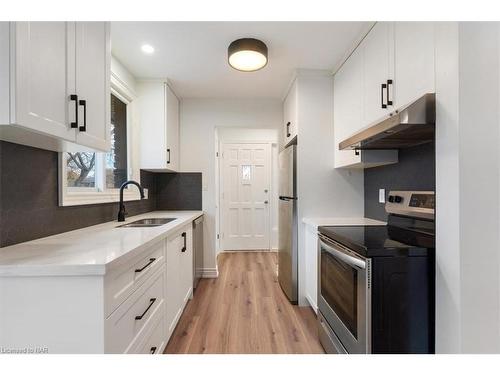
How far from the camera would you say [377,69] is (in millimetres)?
1697

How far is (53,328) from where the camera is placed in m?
0.87

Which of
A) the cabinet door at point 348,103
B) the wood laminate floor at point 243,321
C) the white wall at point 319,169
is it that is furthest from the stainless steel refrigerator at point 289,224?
the cabinet door at point 348,103

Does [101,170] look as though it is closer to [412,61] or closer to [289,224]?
[289,224]

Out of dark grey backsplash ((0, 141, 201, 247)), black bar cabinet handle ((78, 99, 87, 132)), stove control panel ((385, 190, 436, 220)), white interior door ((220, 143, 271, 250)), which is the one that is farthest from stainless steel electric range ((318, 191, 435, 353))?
white interior door ((220, 143, 271, 250))

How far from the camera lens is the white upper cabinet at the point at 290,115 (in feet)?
8.49

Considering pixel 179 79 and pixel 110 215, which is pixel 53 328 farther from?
pixel 179 79

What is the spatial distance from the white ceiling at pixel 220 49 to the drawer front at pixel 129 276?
5.20 feet

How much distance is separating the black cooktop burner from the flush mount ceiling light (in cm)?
143

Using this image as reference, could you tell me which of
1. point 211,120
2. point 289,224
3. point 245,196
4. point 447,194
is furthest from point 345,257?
point 245,196

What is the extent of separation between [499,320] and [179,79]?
3.00 m

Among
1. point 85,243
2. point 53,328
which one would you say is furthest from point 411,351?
point 85,243

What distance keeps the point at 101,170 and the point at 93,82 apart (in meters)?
1.03

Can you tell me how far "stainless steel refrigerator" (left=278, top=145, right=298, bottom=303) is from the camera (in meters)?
2.48
